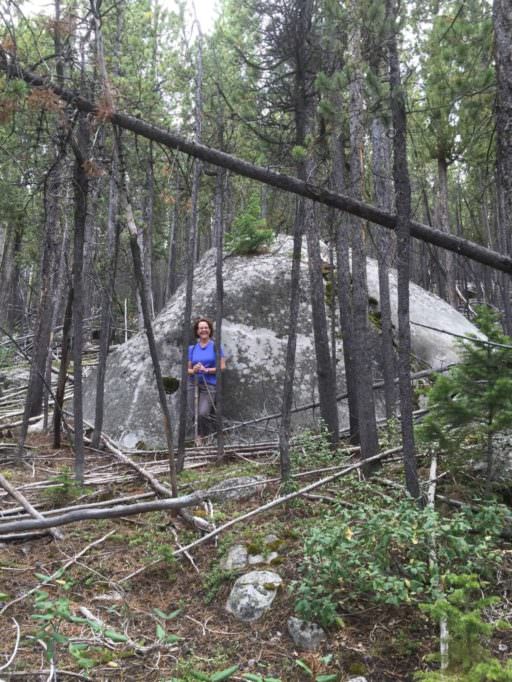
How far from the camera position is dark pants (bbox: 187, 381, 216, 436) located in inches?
313

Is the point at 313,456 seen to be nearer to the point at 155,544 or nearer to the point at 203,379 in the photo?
the point at 155,544

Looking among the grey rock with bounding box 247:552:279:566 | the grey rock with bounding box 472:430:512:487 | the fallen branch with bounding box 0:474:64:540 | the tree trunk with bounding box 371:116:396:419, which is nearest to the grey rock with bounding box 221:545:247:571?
the grey rock with bounding box 247:552:279:566

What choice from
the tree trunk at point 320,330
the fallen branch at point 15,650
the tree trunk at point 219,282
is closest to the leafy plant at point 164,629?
the fallen branch at point 15,650

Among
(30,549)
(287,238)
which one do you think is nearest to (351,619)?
(30,549)

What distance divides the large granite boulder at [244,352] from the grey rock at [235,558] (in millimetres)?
3982

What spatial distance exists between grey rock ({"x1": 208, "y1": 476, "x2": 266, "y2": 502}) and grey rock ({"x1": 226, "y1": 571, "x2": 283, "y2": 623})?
4.52 ft

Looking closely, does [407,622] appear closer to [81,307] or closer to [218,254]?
[81,307]

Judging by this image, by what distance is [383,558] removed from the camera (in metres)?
3.16

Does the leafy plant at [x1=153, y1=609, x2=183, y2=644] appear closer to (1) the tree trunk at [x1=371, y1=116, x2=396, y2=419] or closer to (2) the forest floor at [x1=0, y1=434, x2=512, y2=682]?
(2) the forest floor at [x1=0, y1=434, x2=512, y2=682]

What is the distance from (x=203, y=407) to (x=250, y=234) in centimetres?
371

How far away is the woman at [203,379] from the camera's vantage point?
784cm

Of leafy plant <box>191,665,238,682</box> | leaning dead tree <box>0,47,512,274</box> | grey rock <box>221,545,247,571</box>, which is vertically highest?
leaning dead tree <box>0,47,512,274</box>

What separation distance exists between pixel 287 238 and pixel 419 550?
28.6 ft

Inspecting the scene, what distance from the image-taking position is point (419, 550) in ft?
10.7
